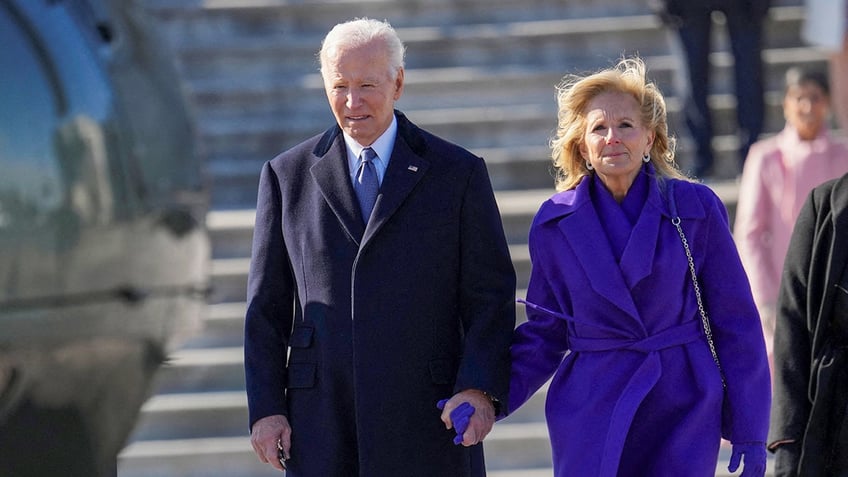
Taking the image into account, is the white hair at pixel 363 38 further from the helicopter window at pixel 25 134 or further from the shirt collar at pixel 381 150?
the helicopter window at pixel 25 134

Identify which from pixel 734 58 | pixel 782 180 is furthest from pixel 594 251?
pixel 734 58

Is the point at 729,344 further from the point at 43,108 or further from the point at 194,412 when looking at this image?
the point at 194,412

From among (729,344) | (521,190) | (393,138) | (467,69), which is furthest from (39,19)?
(467,69)

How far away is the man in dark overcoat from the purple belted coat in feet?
0.53

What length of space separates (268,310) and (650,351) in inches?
32.5

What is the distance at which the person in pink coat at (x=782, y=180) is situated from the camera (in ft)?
20.2

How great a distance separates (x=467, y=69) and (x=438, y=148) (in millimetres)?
4969

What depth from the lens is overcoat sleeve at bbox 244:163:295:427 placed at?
3.68 metres

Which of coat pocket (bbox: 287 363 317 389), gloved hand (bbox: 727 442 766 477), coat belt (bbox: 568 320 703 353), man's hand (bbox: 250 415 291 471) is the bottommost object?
gloved hand (bbox: 727 442 766 477)

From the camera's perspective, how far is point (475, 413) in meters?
3.59

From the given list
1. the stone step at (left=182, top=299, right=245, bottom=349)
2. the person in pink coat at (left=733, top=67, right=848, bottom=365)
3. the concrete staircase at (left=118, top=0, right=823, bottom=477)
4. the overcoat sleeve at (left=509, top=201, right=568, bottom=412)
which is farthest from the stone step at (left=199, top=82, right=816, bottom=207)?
the overcoat sleeve at (left=509, top=201, right=568, bottom=412)

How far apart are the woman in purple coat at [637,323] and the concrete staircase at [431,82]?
3.31 meters

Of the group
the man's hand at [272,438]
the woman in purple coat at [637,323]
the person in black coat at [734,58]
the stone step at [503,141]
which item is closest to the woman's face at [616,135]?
the woman in purple coat at [637,323]

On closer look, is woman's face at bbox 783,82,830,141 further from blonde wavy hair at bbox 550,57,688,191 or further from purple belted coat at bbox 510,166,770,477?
purple belted coat at bbox 510,166,770,477
